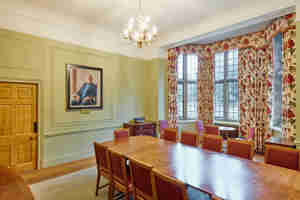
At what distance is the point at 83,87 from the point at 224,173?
3.69 m

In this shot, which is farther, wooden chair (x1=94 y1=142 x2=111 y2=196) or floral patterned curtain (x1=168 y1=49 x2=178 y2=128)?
floral patterned curtain (x1=168 y1=49 x2=178 y2=128)

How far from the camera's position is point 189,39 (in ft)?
15.7

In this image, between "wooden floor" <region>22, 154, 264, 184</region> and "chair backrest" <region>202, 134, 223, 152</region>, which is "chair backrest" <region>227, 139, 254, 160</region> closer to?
"chair backrest" <region>202, 134, 223, 152</region>

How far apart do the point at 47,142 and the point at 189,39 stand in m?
4.24

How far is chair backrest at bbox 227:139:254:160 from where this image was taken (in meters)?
2.46

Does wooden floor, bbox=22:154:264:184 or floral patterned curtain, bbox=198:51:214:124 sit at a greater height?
floral patterned curtain, bbox=198:51:214:124

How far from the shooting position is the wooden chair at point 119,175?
2.18 metres

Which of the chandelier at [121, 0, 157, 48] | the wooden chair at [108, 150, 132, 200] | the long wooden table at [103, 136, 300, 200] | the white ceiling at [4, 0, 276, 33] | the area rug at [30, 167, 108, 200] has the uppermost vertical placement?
the white ceiling at [4, 0, 276, 33]

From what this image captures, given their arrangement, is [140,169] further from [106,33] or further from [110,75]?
[106,33]

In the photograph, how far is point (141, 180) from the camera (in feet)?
6.15

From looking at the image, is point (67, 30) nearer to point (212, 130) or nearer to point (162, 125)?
point (162, 125)

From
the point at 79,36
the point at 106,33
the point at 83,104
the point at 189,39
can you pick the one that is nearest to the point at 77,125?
the point at 83,104

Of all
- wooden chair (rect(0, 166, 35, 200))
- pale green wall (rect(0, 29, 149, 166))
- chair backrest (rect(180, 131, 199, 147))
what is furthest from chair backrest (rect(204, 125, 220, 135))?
wooden chair (rect(0, 166, 35, 200))

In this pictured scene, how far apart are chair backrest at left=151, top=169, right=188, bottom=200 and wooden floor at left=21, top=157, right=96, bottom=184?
2.73 meters
